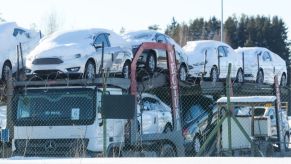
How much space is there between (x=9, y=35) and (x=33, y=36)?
29.5 inches

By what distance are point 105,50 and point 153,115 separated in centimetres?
180

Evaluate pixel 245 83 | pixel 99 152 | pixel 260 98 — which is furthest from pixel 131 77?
pixel 245 83

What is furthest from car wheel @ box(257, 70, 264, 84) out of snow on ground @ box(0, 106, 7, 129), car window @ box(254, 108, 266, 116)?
snow on ground @ box(0, 106, 7, 129)

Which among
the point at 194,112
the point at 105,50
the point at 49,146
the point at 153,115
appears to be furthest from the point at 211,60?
the point at 49,146

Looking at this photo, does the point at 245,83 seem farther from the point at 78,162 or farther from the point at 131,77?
the point at 78,162

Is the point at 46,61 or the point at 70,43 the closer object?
the point at 46,61

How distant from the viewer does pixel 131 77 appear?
47.4ft

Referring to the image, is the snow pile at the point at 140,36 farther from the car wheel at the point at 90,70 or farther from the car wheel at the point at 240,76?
the car wheel at the point at 240,76

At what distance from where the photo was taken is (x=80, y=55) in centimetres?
1439

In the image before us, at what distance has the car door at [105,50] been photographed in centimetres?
1471

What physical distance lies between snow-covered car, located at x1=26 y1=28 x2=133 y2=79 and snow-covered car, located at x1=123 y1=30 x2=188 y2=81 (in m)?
0.61

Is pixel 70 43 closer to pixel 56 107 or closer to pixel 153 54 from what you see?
pixel 56 107

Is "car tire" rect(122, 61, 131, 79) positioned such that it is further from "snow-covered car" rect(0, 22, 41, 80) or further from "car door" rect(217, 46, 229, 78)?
"car door" rect(217, 46, 229, 78)

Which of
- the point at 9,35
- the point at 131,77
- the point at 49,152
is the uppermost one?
the point at 9,35
